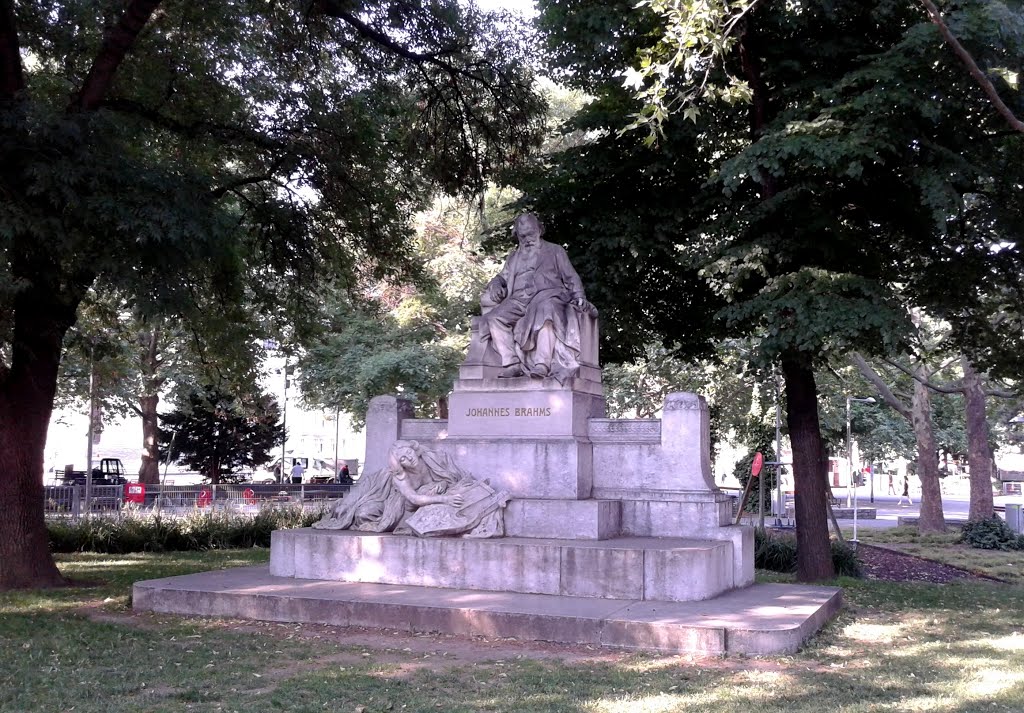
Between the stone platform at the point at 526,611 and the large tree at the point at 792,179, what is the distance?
383 cm

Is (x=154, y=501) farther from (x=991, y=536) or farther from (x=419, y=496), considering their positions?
(x=991, y=536)

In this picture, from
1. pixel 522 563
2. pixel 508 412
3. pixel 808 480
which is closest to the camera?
pixel 522 563

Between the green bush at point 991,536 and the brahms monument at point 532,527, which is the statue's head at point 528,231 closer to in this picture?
the brahms monument at point 532,527

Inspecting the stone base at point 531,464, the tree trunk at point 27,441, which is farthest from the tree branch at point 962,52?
the tree trunk at point 27,441

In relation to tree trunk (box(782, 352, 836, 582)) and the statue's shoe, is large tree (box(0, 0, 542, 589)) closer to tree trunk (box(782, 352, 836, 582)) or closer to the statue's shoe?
the statue's shoe

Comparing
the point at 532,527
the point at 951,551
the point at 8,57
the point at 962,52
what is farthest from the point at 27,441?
the point at 951,551

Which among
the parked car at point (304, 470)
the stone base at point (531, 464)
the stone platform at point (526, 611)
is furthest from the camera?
the parked car at point (304, 470)

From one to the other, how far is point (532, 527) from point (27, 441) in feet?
22.2

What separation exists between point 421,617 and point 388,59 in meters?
Answer: 9.89

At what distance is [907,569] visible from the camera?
1806cm

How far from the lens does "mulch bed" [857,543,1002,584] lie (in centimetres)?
1692

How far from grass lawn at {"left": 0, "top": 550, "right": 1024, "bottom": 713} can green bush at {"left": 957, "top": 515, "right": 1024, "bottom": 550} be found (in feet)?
46.1

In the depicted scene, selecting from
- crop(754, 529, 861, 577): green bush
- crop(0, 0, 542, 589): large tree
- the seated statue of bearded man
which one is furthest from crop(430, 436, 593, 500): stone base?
crop(754, 529, 861, 577): green bush

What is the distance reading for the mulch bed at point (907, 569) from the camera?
16922mm
